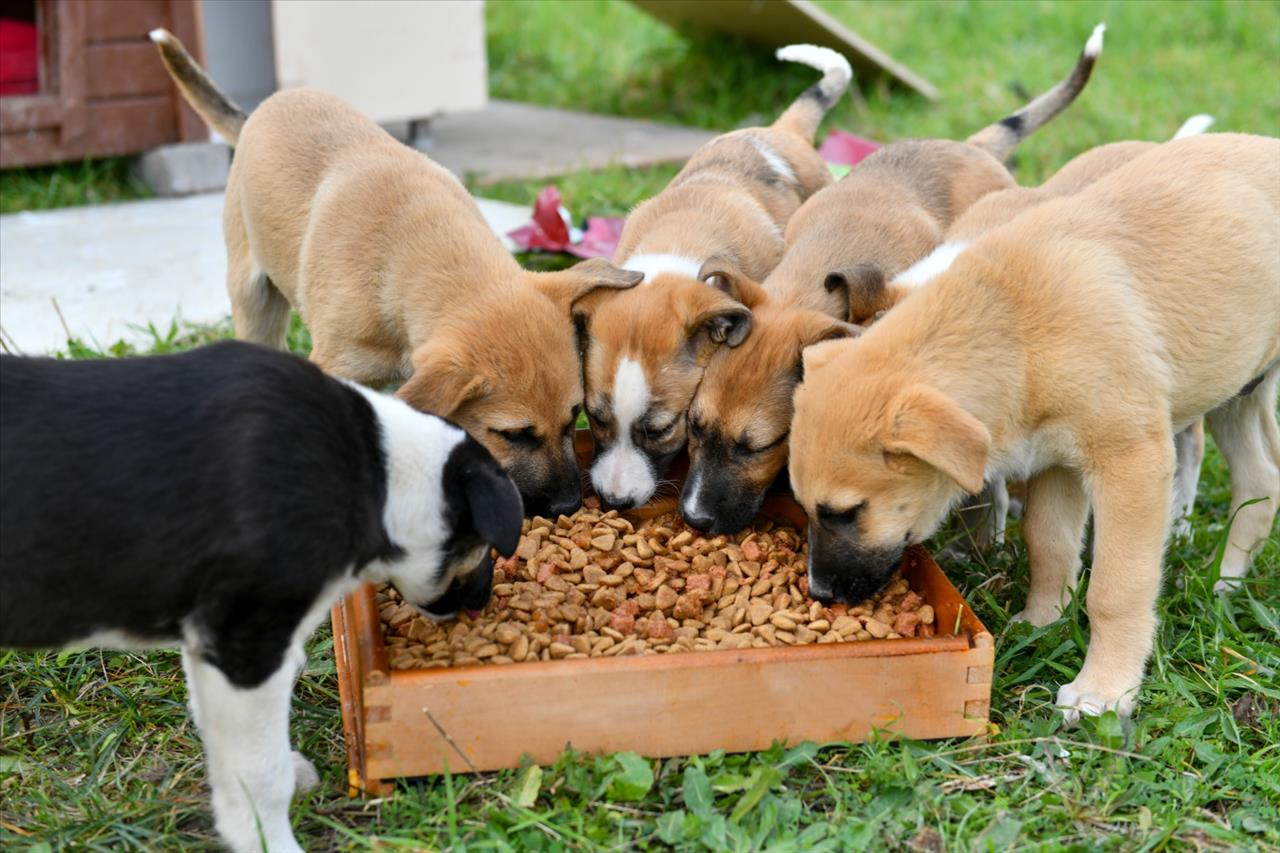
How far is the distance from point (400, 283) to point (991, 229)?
193cm

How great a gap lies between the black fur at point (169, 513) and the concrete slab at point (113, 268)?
3.09 metres

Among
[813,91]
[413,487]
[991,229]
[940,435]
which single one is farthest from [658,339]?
[813,91]

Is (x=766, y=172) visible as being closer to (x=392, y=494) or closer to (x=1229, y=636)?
(x=1229, y=636)

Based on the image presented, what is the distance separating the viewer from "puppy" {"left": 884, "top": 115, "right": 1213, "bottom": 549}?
15.2 ft

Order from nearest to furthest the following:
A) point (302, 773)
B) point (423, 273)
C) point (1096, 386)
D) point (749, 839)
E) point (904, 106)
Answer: point (749, 839), point (302, 773), point (1096, 386), point (423, 273), point (904, 106)

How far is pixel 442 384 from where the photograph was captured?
406 cm

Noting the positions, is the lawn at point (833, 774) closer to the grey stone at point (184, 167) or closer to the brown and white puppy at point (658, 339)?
the brown and white puppy at point (658, 339)

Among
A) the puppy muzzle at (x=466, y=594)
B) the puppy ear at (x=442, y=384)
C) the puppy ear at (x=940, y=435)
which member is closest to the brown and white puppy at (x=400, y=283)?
the puppy ear at (x=442, y=384)

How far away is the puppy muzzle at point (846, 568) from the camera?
387 centimetres

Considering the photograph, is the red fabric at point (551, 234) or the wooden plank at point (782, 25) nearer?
the red fabric at point (551, 234)

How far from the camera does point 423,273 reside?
4.59 metres

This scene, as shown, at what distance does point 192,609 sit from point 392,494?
1.71ft

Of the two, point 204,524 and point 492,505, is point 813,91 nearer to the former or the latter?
point 492,505

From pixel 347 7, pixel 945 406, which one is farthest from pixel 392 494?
pixel 347 7
